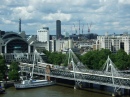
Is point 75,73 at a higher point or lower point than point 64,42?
lower

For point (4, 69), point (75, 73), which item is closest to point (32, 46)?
point (4, 69)

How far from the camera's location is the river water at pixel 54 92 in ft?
186

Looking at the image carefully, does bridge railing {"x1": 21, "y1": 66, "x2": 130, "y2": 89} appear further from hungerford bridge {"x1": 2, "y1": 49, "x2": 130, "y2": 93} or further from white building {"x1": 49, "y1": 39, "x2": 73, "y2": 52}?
white building {"x1": 49, "y1": 39, "x2": 73, "y2": 52}

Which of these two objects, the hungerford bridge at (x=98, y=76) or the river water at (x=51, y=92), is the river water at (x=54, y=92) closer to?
the river water at (x=51, y=92)

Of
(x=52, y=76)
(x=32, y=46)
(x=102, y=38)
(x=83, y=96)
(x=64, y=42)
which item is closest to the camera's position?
(x=83, y=96)

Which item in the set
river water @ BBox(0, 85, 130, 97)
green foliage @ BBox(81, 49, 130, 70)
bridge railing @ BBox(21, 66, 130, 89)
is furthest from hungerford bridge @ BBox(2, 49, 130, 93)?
green foliage @ BBox(81, 49, 130, 70)

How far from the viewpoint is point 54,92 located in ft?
197

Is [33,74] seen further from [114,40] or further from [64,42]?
[64,42]

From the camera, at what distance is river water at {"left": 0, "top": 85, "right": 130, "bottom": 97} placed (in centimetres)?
5675

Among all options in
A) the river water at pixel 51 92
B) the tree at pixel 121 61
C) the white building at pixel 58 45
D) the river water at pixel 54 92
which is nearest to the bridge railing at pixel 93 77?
the river water at pixel 54 92

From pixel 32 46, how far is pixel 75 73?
169ft

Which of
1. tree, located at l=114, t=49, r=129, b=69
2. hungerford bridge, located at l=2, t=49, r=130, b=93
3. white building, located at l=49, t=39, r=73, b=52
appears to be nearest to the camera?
hungerford bridge, located at l=2, t=49, r=130, b=93

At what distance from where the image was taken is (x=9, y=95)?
56.9 meters

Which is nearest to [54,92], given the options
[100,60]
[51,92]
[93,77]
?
[51,92]
